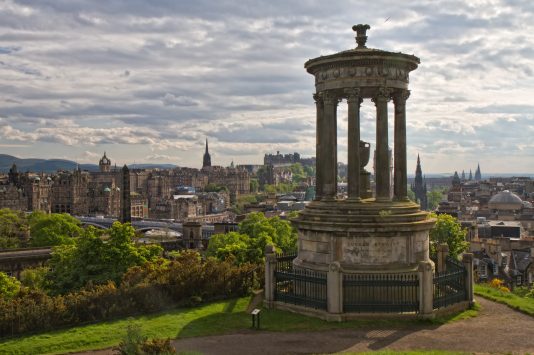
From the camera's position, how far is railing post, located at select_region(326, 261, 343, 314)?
67.5 ft

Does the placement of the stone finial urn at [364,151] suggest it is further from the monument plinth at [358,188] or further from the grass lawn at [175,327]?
the grass lawn at [175,327]

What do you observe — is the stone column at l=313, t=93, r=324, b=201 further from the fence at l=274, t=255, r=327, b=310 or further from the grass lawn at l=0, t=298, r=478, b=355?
the grass lawn at l=0, t=298, r=478, b=355

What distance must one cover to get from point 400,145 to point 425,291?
22.4 ft

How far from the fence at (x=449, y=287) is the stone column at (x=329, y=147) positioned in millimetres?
5326

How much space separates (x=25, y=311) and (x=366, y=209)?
12804 mm

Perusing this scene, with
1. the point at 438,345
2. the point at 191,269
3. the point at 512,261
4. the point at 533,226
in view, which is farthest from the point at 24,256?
the point at 533,226

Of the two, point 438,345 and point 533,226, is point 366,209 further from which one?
point 533,226

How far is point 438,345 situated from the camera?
17.9 meters

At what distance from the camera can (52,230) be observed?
78812 millimetres

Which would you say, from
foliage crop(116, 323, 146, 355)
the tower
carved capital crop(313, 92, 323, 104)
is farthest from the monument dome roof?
foliage crop(116, 323, 146, 355)

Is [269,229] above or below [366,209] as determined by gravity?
below

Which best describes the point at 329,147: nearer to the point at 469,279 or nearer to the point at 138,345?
the point at 469,279

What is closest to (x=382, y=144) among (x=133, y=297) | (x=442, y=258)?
(x=442, y=258)

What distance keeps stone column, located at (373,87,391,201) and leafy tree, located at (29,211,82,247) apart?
59.2m
